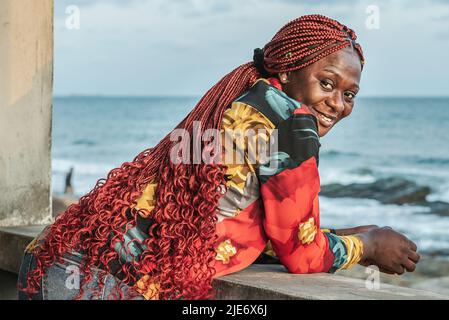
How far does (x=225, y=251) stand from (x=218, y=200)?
20cm

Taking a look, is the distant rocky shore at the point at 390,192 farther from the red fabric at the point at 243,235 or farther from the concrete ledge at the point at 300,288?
the red fabric at the point at 243,235

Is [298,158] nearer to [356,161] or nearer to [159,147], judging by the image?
[159,147]

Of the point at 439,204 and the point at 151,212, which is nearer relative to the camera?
the point at 151,212

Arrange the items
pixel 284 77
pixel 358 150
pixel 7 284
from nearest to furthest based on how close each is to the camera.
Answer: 1. pixel 284 77
2. pixel 7 284
3. pixel 358 150

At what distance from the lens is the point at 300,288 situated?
101 inches

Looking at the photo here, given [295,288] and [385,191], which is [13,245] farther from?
[385,191]

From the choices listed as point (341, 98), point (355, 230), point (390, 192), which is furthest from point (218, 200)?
point (390, 192)

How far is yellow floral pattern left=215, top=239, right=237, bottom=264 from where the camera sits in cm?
261

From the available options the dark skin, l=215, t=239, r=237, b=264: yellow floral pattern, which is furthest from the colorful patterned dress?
the dark skin

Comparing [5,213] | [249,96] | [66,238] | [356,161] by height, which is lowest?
[356,161]

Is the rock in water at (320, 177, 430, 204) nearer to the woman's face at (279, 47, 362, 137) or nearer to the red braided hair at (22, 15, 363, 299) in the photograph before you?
the woman's face at (279, 47, 362, 137)

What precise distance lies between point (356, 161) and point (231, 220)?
28912 mm

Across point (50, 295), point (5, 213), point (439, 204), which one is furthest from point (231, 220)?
point (439, 204)

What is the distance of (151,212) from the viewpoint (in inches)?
101
